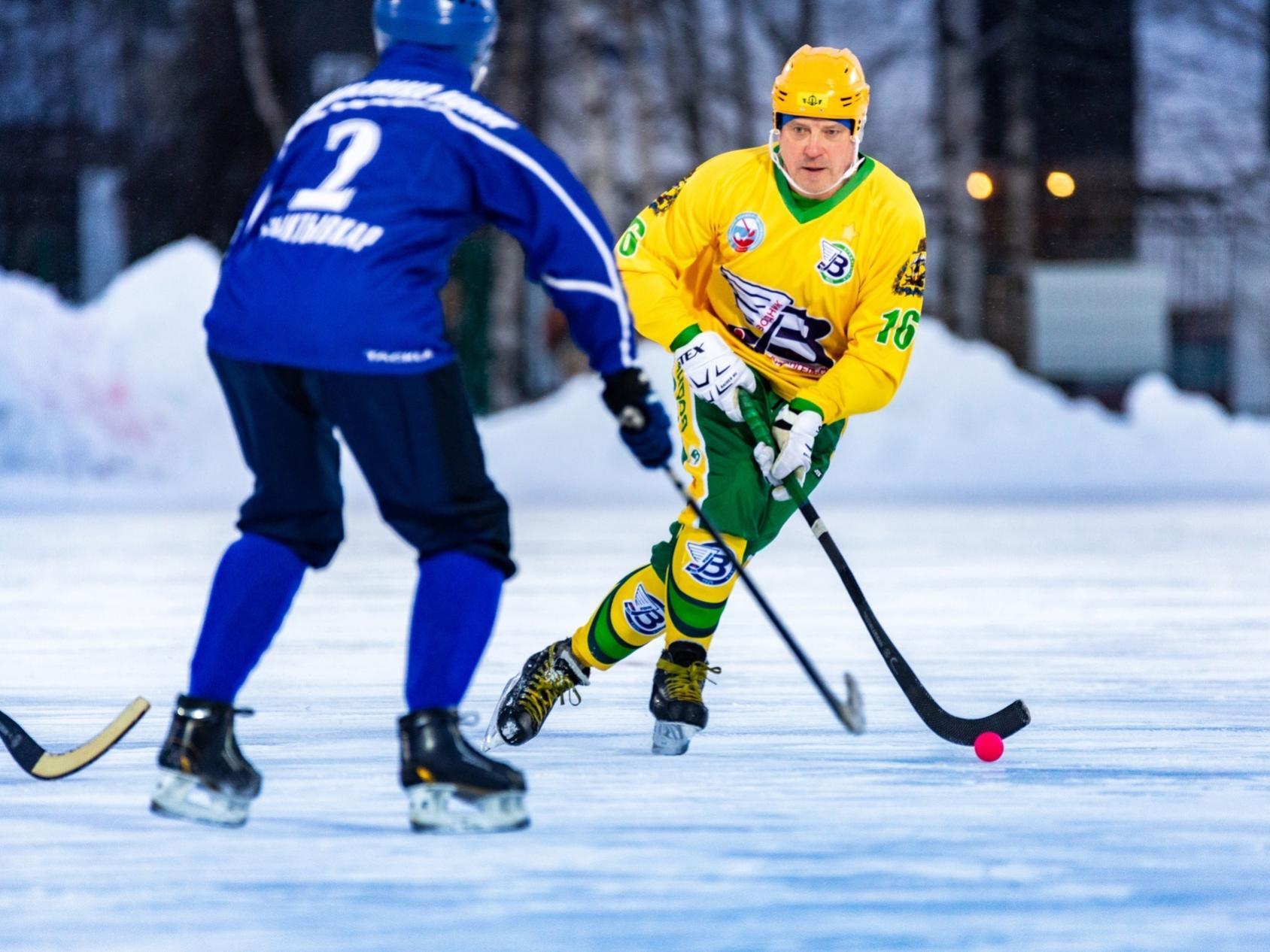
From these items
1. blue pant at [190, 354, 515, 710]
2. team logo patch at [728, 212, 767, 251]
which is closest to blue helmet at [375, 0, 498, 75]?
blue pant at [190, 354, 515, 710]

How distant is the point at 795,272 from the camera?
162 inches

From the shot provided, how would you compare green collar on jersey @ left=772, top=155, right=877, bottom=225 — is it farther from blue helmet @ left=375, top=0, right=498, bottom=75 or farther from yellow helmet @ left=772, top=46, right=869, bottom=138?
blue helmet @ left=375, top=0, right=498, bottom=75

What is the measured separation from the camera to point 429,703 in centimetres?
308

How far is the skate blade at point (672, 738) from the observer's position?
3.87 metres

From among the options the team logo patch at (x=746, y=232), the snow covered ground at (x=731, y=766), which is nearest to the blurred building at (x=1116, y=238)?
the snow covered ground at (x=731, y=766)

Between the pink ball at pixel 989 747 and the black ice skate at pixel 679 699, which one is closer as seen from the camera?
the pink ball at pixel 989 747

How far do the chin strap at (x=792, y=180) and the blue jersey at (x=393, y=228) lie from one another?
3.35 ft

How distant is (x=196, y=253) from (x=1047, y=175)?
9200 millimetres

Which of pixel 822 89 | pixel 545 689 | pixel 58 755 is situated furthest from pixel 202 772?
pixel 822 89

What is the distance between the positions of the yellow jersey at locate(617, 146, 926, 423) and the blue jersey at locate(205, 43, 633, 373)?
101 centimetres

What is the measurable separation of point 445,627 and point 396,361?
1.33 ft

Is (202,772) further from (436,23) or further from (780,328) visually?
(780,328)

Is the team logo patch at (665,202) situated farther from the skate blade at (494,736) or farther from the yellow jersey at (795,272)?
the skate blade at (494,736)

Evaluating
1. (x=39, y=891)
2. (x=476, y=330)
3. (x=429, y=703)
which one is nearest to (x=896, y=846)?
(x=429, y=703)
